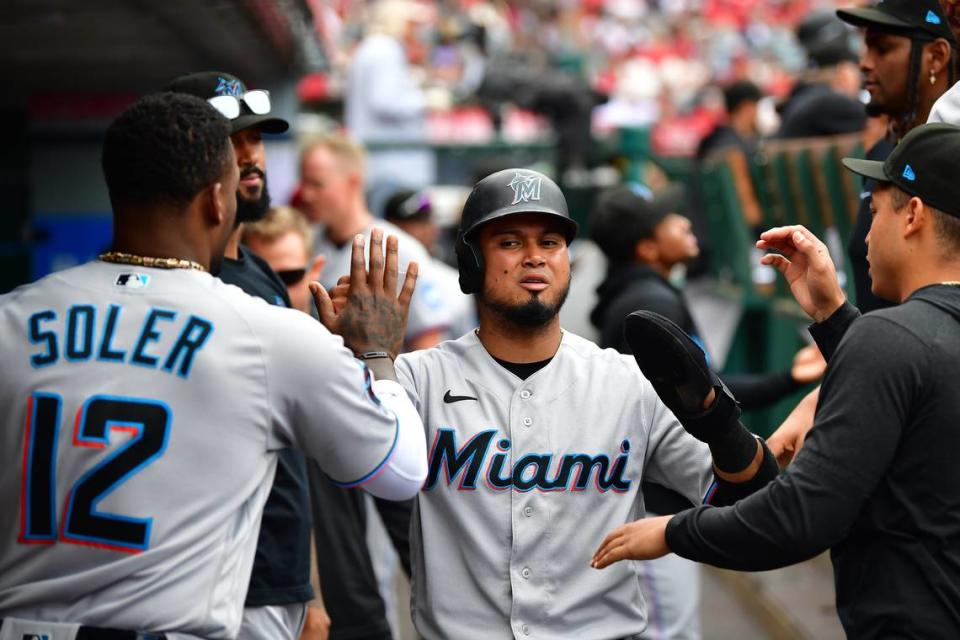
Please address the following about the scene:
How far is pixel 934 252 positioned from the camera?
2.60 m

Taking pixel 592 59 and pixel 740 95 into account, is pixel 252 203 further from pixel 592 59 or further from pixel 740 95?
pixel 592 59

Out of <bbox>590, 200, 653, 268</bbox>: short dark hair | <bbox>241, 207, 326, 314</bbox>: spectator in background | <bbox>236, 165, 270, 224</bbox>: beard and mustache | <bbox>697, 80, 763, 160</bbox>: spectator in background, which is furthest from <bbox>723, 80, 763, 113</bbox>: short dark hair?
<bbox>236, 165, 270, 224</bbox>: beard and mustache

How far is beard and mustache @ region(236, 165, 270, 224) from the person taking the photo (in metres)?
3.56

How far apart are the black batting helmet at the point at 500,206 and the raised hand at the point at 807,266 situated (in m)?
0.49

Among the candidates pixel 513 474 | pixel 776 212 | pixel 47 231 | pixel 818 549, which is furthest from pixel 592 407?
pixel 47 231

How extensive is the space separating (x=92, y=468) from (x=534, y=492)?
1.04 m

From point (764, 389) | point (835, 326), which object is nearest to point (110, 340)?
point (835, 326)

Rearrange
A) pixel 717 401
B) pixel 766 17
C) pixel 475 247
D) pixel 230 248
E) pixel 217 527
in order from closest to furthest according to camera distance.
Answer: pixel 217 527 → pixel 717 401 → pixel 475 247 → pixel 230 248 → pixel 766 17

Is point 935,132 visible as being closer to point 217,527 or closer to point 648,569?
point 217,527

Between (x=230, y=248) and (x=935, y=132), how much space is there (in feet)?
6.18

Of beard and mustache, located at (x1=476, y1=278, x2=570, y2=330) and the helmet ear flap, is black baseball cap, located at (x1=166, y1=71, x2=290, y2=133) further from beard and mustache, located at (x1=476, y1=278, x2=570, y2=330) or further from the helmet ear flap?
beard and mustache, located at (x1=476, y1=278, x2=570, y2=330)

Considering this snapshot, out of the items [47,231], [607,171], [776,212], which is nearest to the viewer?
[776,212]

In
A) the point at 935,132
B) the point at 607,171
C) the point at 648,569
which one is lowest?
the point at 648,569

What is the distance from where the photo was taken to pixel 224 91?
12.0 feet
